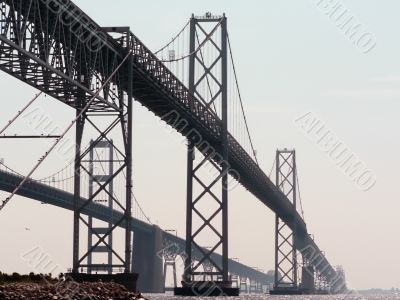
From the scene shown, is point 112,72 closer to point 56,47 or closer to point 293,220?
point 56,47

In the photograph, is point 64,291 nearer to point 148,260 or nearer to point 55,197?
point 55,197

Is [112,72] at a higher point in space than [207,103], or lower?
lower

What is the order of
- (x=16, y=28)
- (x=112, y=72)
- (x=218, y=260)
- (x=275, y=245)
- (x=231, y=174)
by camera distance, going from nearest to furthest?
(x=16, y=28), (x=112, y=72), (x=231, y=174), (x=275, y=245), (x=218, y=260)

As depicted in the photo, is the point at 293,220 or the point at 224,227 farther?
the point at 293,220

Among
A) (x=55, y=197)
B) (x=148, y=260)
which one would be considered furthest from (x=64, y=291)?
(x=148, y=260)

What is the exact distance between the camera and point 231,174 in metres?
76.6

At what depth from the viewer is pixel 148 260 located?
11700 centimetres

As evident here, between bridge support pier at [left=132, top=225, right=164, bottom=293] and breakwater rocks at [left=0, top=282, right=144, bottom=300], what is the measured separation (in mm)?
71074

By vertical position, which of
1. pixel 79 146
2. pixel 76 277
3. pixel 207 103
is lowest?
pixel 76 277

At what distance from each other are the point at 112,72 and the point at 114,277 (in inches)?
341

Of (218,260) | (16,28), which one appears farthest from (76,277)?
(218,260)

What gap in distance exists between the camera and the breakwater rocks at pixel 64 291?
32.1 metres

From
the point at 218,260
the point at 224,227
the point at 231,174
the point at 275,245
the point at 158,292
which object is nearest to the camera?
the point at 224,227

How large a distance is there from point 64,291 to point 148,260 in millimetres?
81257
